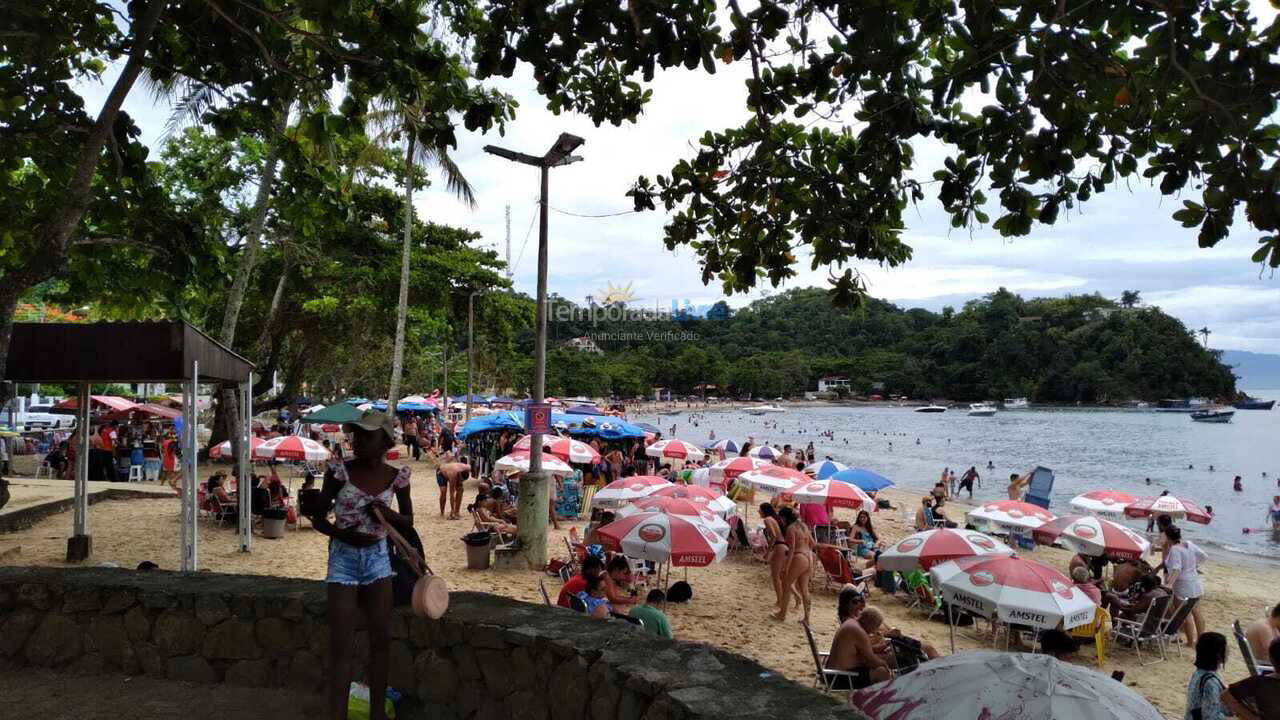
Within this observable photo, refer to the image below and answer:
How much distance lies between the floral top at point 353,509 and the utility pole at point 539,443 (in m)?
6.78

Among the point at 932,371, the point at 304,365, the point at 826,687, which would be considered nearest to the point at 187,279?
the point at 826,687

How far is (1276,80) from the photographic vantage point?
108 inches

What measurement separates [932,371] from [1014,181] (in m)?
101

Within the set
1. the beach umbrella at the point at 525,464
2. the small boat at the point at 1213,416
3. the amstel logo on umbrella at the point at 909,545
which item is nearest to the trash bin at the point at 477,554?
the beach umbrella at the point at 525,464

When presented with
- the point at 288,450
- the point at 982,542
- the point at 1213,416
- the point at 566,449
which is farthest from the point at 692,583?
the point at 1213,416

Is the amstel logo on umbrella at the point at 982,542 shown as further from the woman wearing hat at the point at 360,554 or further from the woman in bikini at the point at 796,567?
the woman wearing hat at the point at 360,554

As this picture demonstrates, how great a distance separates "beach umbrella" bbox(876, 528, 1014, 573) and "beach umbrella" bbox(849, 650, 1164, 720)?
15.5 feet

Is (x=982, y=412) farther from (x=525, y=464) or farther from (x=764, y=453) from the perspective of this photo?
(x=525, y=464)

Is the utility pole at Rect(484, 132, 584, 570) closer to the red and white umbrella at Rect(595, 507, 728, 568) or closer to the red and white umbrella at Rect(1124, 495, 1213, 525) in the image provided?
the red and white umbrella at Rect(595, 507, 728, 568)

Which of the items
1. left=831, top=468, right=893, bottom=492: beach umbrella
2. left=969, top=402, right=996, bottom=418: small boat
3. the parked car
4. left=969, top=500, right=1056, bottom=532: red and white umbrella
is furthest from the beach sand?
left=969, top=402, right=996, bottom=418: small boat

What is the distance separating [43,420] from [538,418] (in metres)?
27.7

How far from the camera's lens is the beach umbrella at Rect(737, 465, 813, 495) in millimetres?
12914

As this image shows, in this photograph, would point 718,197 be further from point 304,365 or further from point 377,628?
point 304,365

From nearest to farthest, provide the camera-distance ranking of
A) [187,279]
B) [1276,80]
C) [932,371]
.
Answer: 1. [1276,80]
2. [187,279]
3. [932,371]
